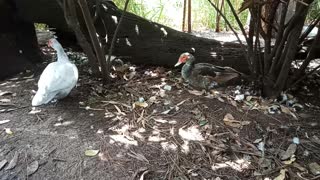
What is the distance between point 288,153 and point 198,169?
0.67m

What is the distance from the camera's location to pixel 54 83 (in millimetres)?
2965

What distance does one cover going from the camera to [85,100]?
321 centimetres

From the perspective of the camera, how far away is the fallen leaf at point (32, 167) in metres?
2.39

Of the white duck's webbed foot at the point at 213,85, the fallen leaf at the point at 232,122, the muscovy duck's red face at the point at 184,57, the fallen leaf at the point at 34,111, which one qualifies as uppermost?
the muscovy duck's red face at the point at 184,57

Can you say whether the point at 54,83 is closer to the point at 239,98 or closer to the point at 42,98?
the point at 42,98

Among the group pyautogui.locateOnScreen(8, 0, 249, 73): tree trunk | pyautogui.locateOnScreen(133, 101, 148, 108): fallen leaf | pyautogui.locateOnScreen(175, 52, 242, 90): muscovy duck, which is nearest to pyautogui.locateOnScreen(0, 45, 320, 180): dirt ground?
pyautogui.locateOnScreen(133, 101, 148, 108): fallen leaf

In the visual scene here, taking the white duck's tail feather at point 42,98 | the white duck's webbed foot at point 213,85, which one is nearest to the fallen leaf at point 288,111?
the white duck's webbed foot at point 213,85

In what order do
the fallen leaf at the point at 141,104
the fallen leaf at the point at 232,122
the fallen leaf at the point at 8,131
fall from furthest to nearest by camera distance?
the fallen leaf at the point at 141,104 → the fallen leaf at the point at 232,122 → the fallen leaf at the point at 8,131

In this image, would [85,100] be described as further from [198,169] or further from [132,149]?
[198,169]

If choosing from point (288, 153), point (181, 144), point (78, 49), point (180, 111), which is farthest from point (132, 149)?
point (78, 49)

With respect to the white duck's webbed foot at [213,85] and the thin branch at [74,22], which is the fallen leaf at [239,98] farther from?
the thin branch at [74,22]

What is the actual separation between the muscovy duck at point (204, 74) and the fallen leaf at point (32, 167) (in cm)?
159

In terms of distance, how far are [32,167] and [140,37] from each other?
1825 mm

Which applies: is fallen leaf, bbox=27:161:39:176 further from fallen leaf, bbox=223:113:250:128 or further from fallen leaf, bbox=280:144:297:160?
fallen leaf, bbox=280:144:297:160
